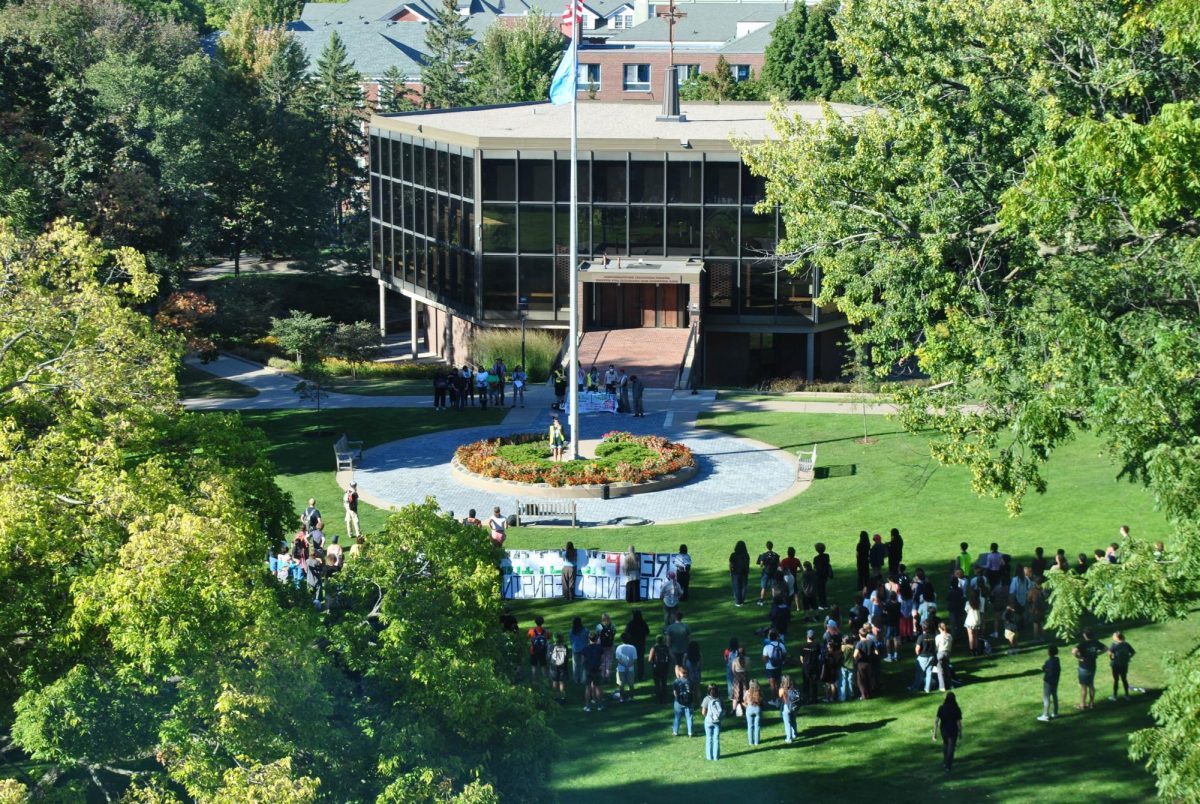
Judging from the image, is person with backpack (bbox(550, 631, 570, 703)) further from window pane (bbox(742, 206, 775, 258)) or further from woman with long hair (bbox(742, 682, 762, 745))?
window pane (bbox(742, 206, 775, 258))

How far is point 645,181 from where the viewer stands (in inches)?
2077

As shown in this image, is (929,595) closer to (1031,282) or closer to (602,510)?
(1031,282)

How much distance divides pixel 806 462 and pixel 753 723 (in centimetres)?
1569

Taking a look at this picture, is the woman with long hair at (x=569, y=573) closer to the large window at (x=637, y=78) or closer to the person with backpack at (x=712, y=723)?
the person with backpack at (x=712, y=723)

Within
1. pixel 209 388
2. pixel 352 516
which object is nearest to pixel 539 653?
pixel 352 516

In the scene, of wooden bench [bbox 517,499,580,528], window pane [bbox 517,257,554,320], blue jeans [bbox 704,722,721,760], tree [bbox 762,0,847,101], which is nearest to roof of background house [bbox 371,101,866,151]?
window pane [bbox 517,257,554,320]

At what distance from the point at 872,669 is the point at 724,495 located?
12.1 meters

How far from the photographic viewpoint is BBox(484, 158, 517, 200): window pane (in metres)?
52.8

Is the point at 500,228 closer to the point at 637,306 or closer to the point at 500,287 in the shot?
the point at 500,287

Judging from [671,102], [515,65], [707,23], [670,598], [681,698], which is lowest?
[681,698]

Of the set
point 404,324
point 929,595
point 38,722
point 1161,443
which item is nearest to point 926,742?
point 929,595

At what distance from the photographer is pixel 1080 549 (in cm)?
2919

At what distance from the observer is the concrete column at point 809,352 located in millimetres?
53219

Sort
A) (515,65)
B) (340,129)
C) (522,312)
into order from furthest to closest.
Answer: (515,65) < (340,129) < (522,312)
